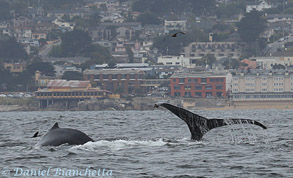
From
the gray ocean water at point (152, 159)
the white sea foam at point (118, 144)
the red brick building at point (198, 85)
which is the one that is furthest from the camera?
the red brick building at point (198, 85)

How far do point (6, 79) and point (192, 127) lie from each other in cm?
15686

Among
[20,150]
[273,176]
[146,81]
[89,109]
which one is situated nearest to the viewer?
[273,176]

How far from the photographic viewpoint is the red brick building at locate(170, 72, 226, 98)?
Result: 170m

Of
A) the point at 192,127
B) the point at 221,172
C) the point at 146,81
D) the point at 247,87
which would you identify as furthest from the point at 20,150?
the point at 146,81

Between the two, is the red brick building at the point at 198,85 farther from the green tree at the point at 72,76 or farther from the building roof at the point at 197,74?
the green tree at the point at 72,76

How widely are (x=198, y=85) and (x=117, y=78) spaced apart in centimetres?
1632

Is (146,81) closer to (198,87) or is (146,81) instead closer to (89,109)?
(198,87)

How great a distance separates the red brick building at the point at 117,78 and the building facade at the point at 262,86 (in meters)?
18.5

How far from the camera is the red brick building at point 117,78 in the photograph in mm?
177250

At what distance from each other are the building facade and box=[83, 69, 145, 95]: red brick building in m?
18.5

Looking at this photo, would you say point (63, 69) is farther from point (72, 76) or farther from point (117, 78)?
point (117, 78)

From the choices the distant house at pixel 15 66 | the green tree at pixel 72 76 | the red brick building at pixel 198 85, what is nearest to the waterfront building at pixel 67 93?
the green tree at pixel 72 76

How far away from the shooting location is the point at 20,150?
29.2 metres

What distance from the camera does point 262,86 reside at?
16825 centimetres
